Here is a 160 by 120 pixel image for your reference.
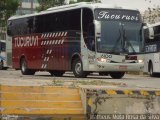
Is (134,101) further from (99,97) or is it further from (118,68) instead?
(118,68)

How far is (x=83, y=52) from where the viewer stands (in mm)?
25750

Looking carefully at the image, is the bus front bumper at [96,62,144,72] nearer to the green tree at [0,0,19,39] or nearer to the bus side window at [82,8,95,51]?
the bus side window at [82,8,95,51]

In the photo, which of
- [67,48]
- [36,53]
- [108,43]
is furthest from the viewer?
[36,53]

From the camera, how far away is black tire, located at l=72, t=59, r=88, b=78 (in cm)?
2575

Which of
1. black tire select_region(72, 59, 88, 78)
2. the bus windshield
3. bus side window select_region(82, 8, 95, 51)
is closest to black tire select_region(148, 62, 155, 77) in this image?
the bus windshield

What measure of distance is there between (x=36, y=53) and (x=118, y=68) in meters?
6.30

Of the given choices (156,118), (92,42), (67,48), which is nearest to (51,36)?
(67,48)

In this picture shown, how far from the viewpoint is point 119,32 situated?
25.3 m

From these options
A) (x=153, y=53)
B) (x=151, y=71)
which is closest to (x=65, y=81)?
(x=153, y=53)

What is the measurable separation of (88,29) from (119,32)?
53.2 inches

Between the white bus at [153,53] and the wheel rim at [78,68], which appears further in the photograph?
the white bus at [153,53]

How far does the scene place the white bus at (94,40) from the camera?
25188 millimetres

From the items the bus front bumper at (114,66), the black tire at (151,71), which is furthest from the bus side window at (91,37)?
the black tire at (151,71)

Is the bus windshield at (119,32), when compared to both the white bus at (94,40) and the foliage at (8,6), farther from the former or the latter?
the foliage at (8,6)
